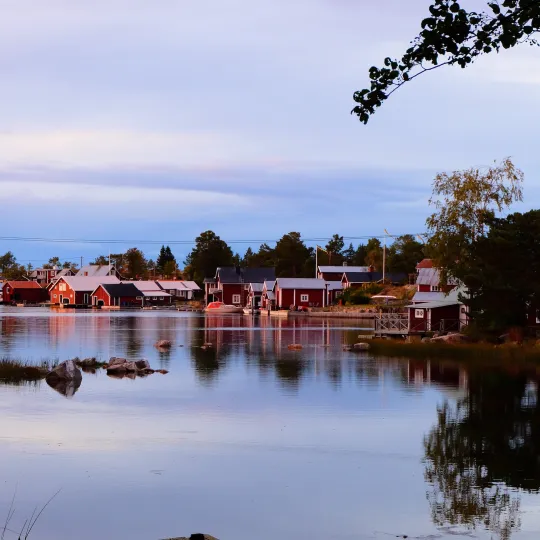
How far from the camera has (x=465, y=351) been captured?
176 feet

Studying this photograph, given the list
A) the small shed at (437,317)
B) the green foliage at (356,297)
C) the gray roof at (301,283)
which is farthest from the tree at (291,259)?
the small shed at (437,317)

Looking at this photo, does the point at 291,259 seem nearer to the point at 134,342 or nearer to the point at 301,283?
the point at 301,283

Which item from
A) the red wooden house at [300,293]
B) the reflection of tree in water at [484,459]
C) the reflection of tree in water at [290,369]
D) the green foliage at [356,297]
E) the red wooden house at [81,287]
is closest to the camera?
the reflection of tree in water at [484,459]

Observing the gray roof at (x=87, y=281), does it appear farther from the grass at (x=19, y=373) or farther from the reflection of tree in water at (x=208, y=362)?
the grass at (x=19, y=373)

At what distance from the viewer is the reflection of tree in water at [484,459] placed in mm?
17844

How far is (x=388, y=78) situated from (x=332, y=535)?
8.33 metres

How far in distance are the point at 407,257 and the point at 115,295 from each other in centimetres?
6065

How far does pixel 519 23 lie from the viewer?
12070 millimetres

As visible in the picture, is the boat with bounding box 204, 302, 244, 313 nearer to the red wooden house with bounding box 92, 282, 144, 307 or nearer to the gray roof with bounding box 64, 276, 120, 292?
the red wooden house with bounding box 92, 282, 144, 307

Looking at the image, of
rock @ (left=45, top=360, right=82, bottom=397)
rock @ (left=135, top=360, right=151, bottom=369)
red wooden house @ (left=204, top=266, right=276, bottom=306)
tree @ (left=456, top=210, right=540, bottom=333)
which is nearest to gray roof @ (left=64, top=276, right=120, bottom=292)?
red wooden house @ (left=204, top=266, right=276, bottom=306)

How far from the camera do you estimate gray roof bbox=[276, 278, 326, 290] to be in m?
152

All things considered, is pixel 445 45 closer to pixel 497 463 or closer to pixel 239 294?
pixel 497 463

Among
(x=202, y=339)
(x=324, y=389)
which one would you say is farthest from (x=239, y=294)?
(x=324, y=389)

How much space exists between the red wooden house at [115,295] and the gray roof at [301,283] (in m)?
48.4
